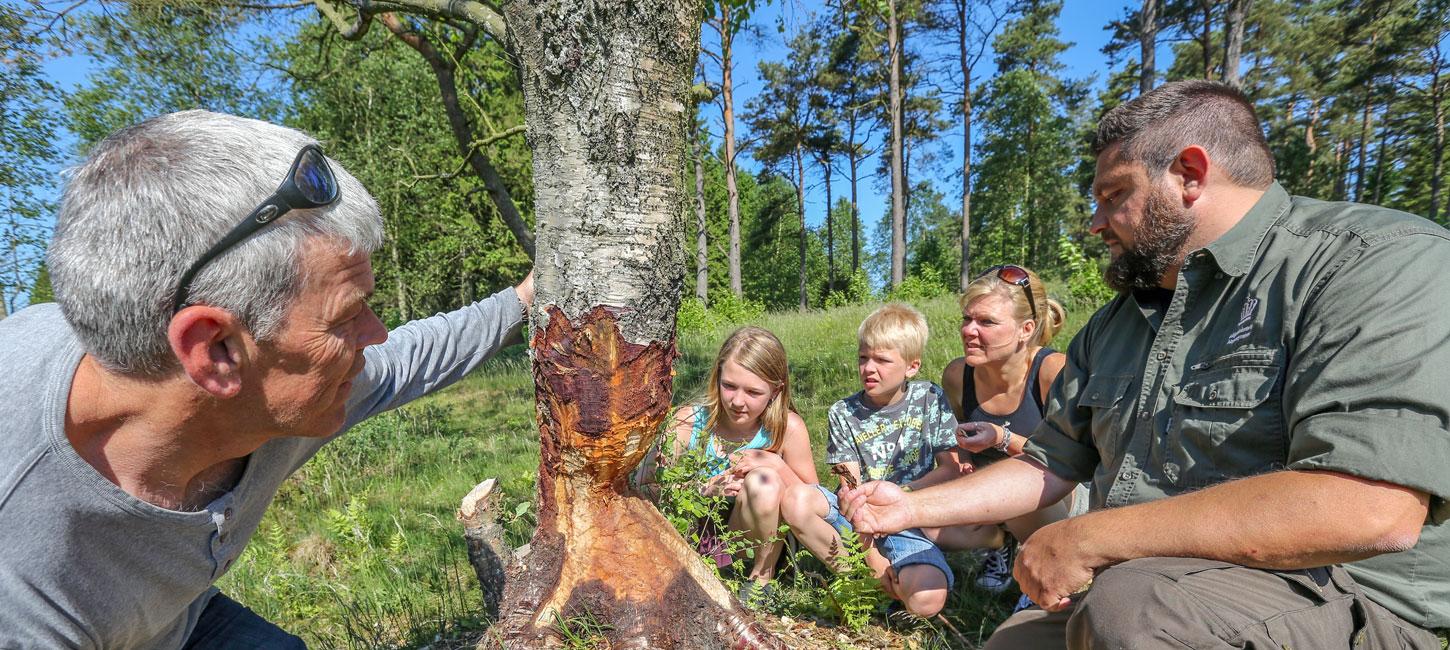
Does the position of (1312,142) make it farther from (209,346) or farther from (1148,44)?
(209,346)

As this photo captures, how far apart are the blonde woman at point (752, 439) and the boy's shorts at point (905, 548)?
239mm

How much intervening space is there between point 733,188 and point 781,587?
16.9m

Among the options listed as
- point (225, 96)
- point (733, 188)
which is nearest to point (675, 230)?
point (225, 96)

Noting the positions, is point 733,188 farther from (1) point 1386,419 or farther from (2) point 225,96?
(1) point 1386,419

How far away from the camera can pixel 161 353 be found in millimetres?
1275

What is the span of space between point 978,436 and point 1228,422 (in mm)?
1443

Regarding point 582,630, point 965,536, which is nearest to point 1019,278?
point 965,536

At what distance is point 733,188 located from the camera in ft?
62.5

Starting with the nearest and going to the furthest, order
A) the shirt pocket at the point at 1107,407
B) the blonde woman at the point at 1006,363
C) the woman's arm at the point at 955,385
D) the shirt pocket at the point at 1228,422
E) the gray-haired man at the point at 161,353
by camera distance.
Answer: the gray-haired man at the point at 161,353
the shirt pocket at the point at 1228,422
the shirt pocket at the point at 1107,407
the blonde woman at the point at 1006,363
the woman's arm at the point at 955,385

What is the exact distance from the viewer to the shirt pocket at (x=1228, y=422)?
157 cm

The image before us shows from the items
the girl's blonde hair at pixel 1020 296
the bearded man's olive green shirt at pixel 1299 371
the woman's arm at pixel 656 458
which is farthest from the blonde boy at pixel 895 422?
the bearded man's olive green shirt at pixel 1299 371

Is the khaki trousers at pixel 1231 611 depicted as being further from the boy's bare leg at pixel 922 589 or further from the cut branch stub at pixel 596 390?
the cut branch stub at pixel 596 390

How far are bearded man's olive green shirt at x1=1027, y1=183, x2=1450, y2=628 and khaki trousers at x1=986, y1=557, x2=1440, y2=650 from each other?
3.0 inches

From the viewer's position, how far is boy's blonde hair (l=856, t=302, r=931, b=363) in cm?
329
